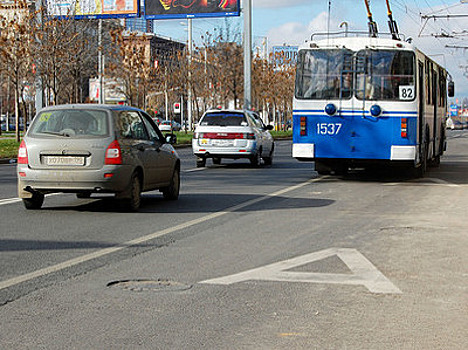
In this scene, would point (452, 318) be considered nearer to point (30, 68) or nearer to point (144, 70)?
point (30, 68)

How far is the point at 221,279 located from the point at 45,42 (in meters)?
34.3

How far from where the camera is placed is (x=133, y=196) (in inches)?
498

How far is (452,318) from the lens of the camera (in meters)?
6.07

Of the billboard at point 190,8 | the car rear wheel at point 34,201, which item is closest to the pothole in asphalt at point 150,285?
the car rear wheel at point 34,201

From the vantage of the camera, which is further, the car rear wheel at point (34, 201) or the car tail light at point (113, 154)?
the car rear wheel at point (34, 201)

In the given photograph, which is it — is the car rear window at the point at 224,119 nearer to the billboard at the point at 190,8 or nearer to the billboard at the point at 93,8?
the billboard at the point at 190,8

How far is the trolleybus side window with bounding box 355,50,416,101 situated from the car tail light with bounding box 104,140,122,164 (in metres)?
8.39

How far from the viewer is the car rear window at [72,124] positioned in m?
12.4

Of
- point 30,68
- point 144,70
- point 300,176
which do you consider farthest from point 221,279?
point 144,70

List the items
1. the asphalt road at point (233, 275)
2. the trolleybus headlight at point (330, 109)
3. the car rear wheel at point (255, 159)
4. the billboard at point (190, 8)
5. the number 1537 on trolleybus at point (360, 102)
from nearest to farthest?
the asphalt road at point (233, 275), the number 1537 on trolleybus at point (360, 102), the trolleybus headlight at point (330, 109), the car rear wheel at point (255, 159), the billboard at point (190, 8)

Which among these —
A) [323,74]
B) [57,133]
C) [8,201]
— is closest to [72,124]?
[57,133]

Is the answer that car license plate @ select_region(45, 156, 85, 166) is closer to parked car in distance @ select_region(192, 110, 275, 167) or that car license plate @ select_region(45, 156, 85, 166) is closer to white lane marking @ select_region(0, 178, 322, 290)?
white lane marking @ select_region(0, 178, 322, 290)

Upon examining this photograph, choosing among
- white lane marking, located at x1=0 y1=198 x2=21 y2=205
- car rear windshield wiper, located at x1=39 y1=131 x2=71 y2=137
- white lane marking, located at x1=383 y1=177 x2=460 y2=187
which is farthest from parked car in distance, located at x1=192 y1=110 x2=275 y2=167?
car rear windshield wiper, located at x1=39 y1=131 x2=71 y2=137

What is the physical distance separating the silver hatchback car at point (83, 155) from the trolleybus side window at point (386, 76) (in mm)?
7558
